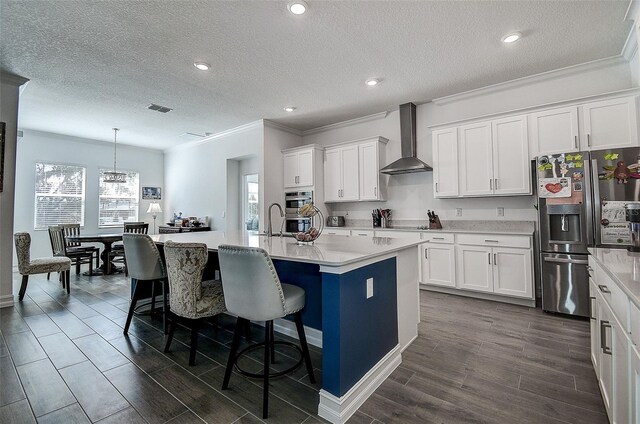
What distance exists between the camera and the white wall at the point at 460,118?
11.3 ft

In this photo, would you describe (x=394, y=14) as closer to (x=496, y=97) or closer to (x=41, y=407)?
(x=496, y=97)

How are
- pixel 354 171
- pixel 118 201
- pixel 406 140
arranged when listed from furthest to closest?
pixel 118 201 → pixel 354 171 → pixel 406 140

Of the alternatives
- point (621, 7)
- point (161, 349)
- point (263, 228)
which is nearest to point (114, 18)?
point (161, 349)

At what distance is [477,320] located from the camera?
10.1 feet

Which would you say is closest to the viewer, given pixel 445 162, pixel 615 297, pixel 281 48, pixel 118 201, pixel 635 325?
pixel 635 325

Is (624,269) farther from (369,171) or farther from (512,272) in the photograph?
(369,171)

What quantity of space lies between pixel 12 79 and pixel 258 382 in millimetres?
4729

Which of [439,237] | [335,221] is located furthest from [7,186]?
[439,237]

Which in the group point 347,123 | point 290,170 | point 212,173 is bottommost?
point 290,170

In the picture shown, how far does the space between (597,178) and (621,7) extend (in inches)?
58.9

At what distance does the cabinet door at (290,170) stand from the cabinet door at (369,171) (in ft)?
4.25

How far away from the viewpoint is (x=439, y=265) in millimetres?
3998

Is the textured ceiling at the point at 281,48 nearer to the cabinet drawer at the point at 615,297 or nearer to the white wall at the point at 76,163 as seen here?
the white wall at the point at 76,163

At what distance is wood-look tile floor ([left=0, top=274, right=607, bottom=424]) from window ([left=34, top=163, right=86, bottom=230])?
408cm
